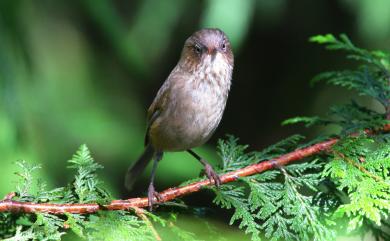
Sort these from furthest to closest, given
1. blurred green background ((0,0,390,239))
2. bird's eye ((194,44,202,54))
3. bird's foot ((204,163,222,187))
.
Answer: blurred green background ((0,0,390,239)), bird's eye ((194,44,202,54)), bird's foot ((204,163,222,187))

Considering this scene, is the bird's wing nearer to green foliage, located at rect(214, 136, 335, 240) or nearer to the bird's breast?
the bird's breast

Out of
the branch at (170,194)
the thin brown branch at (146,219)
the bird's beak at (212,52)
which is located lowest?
the thin brown branch at (146,219)

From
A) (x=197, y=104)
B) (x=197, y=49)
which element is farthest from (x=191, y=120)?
(x=197, y=49)

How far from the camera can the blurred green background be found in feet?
15.6

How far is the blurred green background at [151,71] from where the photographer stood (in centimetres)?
475

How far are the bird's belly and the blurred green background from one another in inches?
32.9

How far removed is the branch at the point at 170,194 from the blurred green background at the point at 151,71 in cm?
173

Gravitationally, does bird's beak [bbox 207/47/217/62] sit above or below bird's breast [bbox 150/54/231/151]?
above

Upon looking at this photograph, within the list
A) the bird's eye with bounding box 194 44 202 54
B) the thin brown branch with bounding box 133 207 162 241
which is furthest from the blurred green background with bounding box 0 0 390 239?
the thin brown branch with bounding box 133 207 162 241

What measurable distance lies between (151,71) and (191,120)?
3.31 meters

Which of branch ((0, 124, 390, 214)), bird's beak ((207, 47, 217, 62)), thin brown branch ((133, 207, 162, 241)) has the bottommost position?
thin brown branch ((133, 207, 162, 241))

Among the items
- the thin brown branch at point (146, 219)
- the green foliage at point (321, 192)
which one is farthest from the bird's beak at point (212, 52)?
the thin brown branch at point (146, 219)

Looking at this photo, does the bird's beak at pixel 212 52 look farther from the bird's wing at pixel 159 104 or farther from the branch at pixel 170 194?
the branch at pixel 170 194

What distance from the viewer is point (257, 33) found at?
6.54 metres
